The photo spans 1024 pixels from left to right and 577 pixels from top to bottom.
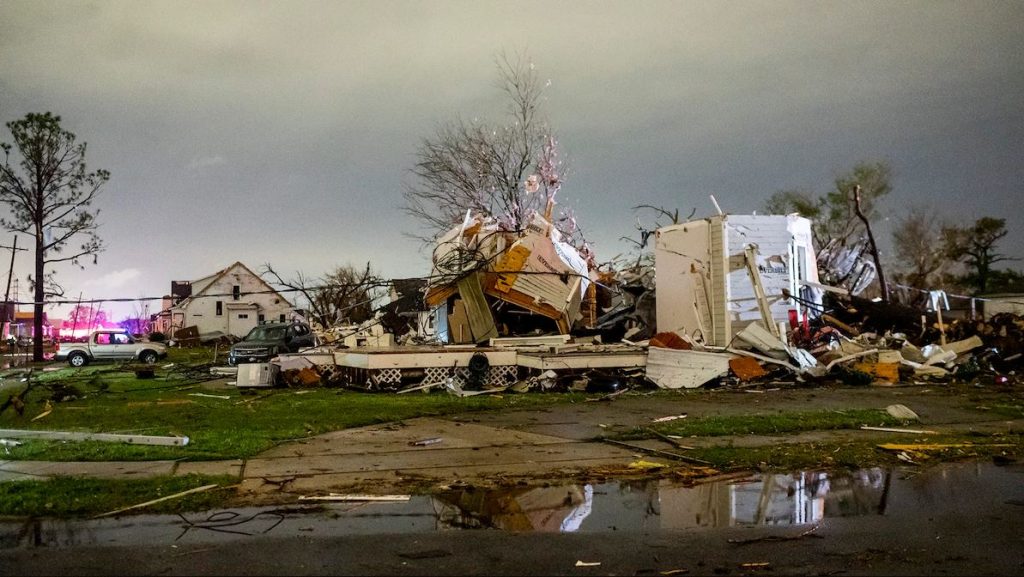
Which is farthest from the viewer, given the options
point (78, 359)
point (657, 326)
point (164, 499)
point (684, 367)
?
point (78, 359)

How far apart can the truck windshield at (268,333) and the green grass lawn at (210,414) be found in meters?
9.28

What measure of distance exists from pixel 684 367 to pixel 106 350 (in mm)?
28194

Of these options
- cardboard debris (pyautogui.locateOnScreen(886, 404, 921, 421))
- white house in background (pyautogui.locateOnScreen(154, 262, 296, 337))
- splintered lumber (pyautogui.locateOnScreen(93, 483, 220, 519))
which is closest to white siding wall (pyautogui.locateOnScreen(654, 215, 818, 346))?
cardboard debris (pyautogui.locateOnScreen(886, 404, 921, 421))

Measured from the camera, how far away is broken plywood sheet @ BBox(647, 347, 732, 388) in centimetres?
1465

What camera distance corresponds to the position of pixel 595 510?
5.52 m

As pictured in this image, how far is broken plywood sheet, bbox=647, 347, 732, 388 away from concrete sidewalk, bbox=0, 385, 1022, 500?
2.57 meters

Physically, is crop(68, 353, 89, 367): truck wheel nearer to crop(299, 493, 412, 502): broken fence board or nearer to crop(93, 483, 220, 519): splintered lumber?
crop(93, 483, 220, 519): splintered lumber

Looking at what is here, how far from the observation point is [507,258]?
17.9 m

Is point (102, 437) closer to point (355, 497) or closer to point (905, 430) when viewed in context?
point (355, 497)

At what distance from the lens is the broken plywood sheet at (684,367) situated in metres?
14.6

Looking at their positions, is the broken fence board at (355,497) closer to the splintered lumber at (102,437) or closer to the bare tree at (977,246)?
the splintered lumber at (102,437)

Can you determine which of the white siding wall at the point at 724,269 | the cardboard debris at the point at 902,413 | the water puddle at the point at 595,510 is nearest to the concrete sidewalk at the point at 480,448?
the cardboard debris at the point at 902,413

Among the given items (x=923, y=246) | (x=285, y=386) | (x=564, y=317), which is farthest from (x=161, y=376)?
(x=923, y=246)

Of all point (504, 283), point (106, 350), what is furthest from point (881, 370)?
Answer: point (106, 350)
